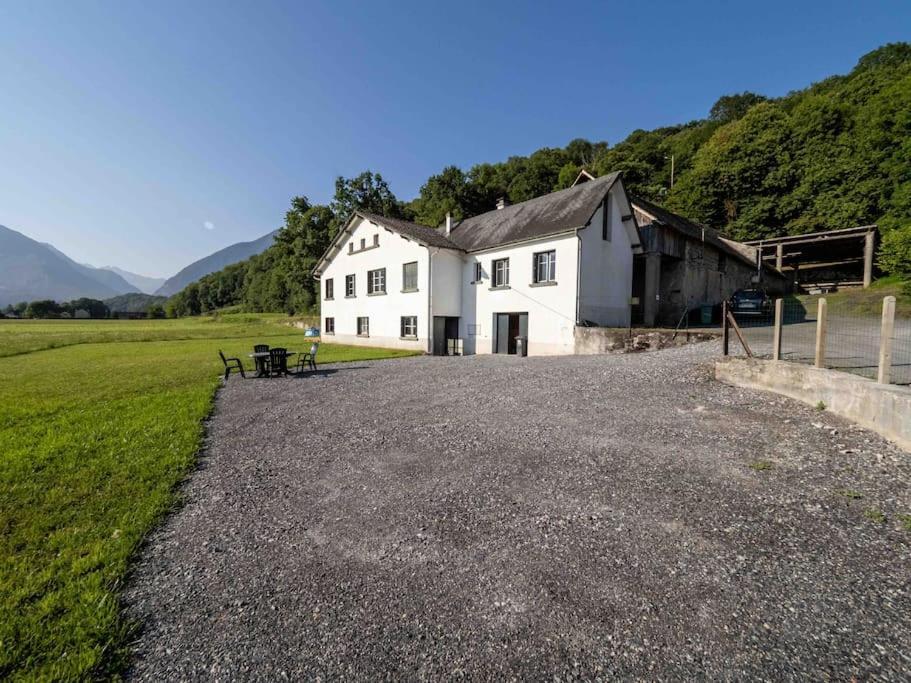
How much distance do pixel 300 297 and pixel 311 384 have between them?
46871mm

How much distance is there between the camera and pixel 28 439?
19.8 feet

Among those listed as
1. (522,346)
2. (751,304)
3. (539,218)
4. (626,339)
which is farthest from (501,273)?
(751,304)

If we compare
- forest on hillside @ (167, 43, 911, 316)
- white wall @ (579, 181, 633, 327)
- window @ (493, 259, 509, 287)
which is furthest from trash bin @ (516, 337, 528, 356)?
forest on hillside @ (167, 43, 911, 316)

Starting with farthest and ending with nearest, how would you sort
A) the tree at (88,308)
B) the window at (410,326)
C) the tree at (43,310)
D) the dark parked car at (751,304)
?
the tree at (88,308) → the tree at (43,310) → the window at (410,326) → the dark parked car at (751,304)

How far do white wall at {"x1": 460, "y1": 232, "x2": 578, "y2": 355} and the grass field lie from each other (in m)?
13.6

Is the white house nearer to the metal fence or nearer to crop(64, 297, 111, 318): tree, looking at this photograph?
the metal fence

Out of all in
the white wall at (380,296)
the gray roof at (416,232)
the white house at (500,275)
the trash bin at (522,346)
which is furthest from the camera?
the white wall at (380,296)

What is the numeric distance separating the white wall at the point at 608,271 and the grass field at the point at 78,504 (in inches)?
605

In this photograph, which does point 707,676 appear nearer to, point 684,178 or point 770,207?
point 770,207

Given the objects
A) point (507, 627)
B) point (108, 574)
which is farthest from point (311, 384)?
point (507, 627)

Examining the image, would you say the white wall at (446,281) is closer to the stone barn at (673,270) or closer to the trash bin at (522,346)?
the trash bin at (522,346)

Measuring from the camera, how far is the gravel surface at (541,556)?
230 centimetres

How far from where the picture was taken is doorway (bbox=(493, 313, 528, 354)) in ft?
64.2

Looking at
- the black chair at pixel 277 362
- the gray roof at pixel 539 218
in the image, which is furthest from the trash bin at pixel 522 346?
the black chair at pixel 277 362
